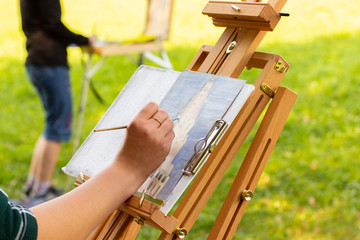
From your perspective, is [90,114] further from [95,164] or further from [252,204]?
[95,164]

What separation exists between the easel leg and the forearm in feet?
1.08

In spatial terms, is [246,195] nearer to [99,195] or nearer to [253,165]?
[253,165]

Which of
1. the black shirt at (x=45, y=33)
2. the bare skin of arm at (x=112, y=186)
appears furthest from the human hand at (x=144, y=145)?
the black shirt at (x=45, y=33)

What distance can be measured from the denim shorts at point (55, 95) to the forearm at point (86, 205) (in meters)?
2.18

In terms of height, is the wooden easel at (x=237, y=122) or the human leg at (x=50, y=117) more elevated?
the human leg at (x=50, y=117)

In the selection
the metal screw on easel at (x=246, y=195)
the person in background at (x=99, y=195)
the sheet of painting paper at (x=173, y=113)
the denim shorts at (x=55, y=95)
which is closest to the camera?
the person in background at (x=99, y=195)

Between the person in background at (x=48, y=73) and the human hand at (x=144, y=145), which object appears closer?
the human hand at (x=144, y=145)

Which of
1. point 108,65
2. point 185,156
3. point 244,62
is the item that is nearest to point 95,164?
point 185,156

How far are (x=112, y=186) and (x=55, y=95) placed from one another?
223 cm

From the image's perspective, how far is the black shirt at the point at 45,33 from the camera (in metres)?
3.00

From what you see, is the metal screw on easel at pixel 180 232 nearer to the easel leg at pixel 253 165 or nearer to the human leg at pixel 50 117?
the easel leg at pixel 253 165

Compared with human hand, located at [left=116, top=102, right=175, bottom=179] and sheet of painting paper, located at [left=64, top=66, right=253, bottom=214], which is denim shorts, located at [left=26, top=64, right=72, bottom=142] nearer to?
sheet of painting paper, located at [left=64, top=66, right=253, bottom=214]

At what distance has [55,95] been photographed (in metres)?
3.16

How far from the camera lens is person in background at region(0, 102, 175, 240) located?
0.92m
